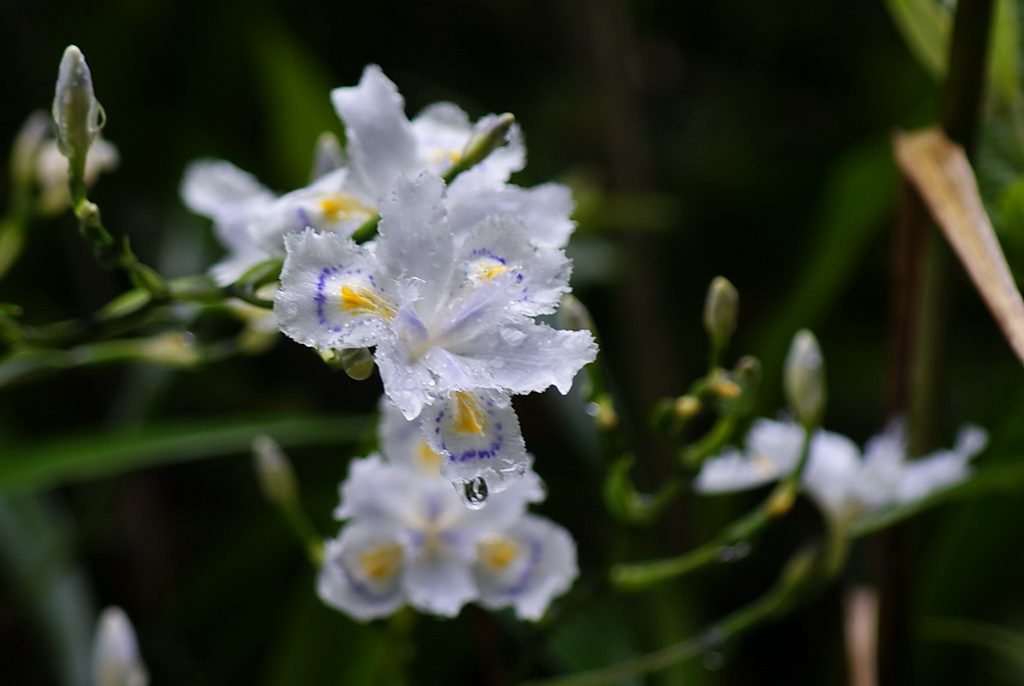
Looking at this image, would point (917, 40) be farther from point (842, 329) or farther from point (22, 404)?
point (22, 404)

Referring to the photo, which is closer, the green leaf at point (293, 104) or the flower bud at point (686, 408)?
the flower bud at point (686, 408)

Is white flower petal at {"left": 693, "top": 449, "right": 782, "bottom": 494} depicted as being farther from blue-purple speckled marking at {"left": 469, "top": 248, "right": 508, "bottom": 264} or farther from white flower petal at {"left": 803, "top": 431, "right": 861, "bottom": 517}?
blue-purple speckled marking at {"left": 469, "top": 248, "right": 508, "bottom": 264}

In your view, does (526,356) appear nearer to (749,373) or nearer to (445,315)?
(445,315)

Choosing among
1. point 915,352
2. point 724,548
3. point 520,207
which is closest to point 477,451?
point 520,207

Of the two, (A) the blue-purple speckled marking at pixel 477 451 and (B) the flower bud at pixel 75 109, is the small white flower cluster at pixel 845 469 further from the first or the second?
(B) the flower bud at pixel 75 109

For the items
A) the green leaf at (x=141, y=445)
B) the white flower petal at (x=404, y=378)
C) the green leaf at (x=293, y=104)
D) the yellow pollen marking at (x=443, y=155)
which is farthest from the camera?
the green leaf at (x=293, y=104)

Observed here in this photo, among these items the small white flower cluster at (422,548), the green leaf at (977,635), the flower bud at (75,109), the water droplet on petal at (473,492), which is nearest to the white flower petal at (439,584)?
the small white flower cluster at (422,548)

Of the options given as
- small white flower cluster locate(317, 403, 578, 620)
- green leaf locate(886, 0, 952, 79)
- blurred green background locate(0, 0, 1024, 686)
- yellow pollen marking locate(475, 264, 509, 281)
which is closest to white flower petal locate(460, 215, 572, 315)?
yellow pollen marking locate(475, 264, 509, 281)
